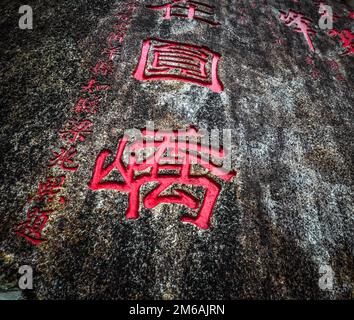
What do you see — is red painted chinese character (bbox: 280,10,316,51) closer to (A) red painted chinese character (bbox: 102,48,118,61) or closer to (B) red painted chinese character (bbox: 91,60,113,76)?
(A) red painted chinese character (bbox: 102,48,118,61)

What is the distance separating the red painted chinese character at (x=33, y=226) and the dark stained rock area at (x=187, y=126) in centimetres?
5

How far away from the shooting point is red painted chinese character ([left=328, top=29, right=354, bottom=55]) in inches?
177

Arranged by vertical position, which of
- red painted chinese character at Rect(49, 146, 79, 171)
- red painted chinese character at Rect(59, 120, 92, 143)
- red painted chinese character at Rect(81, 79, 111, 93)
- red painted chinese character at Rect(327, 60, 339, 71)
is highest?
red painted chinese character at Rect(327, 60, 339, 71)

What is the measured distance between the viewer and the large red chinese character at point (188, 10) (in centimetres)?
379

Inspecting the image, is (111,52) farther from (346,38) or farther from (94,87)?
(346,38)

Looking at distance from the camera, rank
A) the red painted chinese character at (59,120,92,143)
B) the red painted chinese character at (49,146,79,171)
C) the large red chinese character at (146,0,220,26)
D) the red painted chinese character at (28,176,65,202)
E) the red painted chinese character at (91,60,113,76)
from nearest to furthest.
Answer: the red painted chinese character at (28,176,65,202) < the red painted chinese character at (49,146,79,171) < the red painted chinese character at (59,120,92,143) < the red painted chinese character at (91,60,113,76) < the large red chinese character at (146,0,220,26)

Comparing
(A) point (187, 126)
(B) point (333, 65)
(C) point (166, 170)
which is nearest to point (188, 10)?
(A) point (187, 126)

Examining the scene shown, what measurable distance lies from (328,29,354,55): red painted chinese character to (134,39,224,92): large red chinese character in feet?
8.23

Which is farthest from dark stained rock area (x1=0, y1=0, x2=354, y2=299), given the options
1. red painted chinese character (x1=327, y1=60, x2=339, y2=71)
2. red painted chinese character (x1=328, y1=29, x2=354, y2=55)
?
red painted chinese character (x1=328, y1=29, x2=354, y2=55)

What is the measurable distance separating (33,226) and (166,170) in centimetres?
118

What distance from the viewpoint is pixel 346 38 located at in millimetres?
4672

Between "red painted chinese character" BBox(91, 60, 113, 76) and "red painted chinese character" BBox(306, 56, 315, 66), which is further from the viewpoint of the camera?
"red painted chinese character" BBox(306, 56, 315, 66)

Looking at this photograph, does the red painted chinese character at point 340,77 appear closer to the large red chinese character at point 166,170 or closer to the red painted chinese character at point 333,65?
the red painted chinese character at point 333,65

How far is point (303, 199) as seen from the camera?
2746 millimetres
